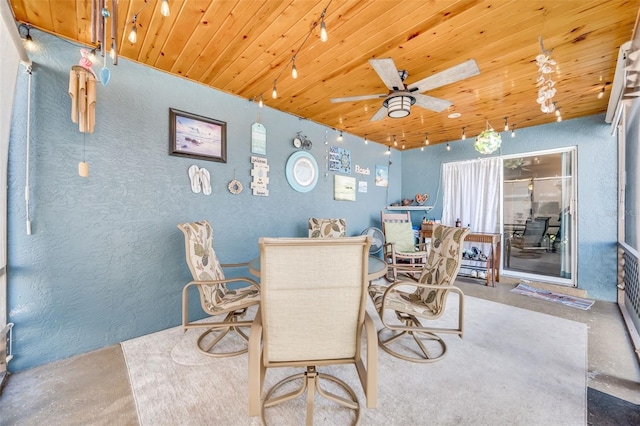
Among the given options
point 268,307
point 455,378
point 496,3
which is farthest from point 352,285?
point 496,3

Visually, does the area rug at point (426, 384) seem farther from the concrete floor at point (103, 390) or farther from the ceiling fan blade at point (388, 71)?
the ceiling fan blade at point (388, 71)

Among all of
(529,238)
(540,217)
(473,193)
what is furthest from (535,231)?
(473,193)

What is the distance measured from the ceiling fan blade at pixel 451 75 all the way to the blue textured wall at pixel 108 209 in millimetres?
1953

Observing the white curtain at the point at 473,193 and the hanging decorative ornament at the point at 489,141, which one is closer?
the hanging decorative ornament at the point at 489,141

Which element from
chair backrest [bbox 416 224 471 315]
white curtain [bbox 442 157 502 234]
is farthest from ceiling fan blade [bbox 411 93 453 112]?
white curtain [bbox 442 157 502 234]

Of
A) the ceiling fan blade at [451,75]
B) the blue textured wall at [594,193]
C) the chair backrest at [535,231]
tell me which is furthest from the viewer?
the chair backrest at [535,231]

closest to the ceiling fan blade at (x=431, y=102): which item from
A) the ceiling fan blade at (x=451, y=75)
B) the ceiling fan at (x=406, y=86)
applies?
the ceiling fan at (x=406, y=86)

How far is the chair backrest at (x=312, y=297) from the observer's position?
1142 millimetres

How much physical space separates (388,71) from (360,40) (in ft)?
1.08

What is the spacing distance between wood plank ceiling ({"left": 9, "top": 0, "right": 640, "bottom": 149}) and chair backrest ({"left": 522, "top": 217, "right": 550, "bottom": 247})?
74.9 inches

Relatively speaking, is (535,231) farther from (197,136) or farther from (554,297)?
(197,136)

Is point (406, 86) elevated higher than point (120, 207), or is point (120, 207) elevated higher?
point (406, 86)

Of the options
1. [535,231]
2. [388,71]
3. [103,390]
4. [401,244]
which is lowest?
[103,390]

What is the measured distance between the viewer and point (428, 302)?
6.58 ft
